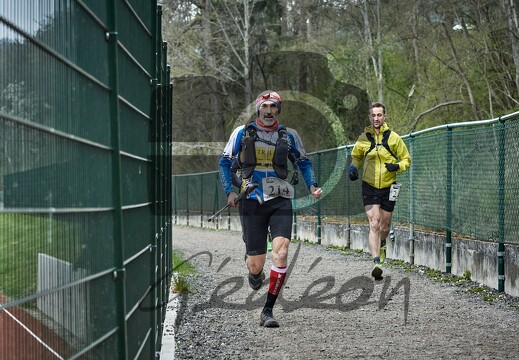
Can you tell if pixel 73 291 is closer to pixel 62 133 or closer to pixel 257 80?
pixel 62 133

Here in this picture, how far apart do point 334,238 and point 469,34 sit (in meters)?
8.07

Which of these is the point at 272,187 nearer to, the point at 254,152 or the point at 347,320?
the point at 254,152

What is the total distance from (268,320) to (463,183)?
16.4 feet

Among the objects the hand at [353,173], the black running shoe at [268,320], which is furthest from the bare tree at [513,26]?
the black running shoe at [268,320]

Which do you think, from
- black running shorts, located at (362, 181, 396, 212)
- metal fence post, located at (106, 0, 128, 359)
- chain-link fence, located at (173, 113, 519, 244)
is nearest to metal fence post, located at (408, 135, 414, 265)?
chain-link fence, located at (173, 113, 519, 244)

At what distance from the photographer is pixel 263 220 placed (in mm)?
8984

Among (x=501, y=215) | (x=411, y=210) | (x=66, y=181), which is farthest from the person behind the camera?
(x=411, y=210)

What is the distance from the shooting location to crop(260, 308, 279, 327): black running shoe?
8.62 metres

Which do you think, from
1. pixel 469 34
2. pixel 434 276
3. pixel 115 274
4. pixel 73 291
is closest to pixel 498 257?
pixel 434 276

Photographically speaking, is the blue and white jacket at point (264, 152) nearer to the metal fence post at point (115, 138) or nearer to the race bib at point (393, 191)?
the race bib at point (393, 191)

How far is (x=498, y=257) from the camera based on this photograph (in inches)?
427

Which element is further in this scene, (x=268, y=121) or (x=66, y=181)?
(x=268, y=121)

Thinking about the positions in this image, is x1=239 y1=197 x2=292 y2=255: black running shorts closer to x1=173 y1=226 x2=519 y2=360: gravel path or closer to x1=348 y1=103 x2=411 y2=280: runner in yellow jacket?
x1=173 y1=226 x2=519 y2=360: gravel path

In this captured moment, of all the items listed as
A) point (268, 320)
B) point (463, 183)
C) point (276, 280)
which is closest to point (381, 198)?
point (463, 183)
